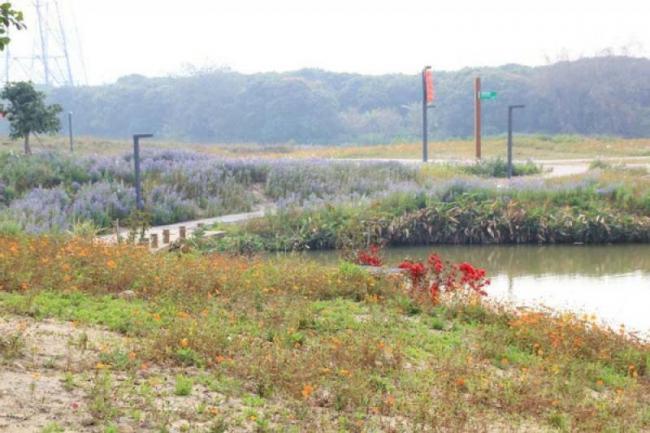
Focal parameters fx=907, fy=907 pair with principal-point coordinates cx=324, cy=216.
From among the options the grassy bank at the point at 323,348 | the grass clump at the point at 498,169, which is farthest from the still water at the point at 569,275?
the grass clump at the point at 498,169

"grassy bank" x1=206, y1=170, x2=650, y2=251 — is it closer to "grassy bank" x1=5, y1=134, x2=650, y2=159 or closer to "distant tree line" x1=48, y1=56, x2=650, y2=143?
"grassy bank" x1=5, y1=134, x2=650, y2=159

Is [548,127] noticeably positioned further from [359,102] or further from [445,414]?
[445,414]

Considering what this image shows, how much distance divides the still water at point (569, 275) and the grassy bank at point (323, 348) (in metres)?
1.92

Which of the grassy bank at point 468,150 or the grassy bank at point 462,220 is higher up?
the grassy bank at point 468,150

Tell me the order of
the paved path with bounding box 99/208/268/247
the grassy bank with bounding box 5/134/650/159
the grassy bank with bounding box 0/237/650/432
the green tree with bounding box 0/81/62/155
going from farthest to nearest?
the grassy bank with bounding box 5/134/650/159
the green tree with bounding box 0/81/62/155
the paved path with bounding box 99/208/268/247
the grassy bank with bounding box 0/237/650/432

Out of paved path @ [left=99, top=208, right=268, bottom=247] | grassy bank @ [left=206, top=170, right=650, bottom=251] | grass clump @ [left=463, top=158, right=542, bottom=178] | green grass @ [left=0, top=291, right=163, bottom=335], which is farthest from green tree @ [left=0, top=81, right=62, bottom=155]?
green grass @ [left=0, top=291, right=163, bottom=335]

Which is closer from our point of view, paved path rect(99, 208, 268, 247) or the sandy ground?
the sandy ground

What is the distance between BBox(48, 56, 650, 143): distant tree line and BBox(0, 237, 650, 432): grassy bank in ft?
207

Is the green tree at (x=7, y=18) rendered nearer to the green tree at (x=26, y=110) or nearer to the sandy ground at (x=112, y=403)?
the sandy ground at (x=112, y=403)

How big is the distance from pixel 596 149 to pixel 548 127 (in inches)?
1437

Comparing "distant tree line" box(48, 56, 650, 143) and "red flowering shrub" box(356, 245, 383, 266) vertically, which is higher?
"distant tree line" box(48, 56, 650, 143)

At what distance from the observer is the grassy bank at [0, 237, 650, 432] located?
5.64 metres

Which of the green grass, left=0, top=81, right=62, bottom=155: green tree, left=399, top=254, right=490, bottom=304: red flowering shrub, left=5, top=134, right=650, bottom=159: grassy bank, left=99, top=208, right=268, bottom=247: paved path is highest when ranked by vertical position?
left=0, top=81, right=62, bottom=155: green tree

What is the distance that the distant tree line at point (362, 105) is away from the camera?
77.4m
